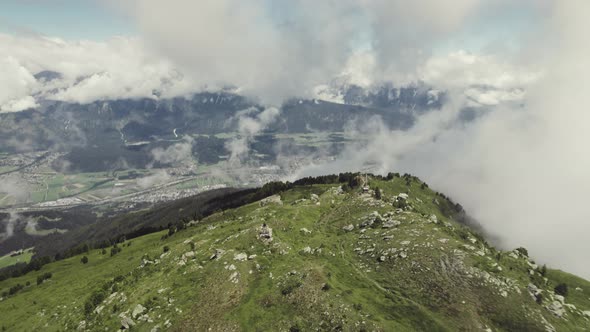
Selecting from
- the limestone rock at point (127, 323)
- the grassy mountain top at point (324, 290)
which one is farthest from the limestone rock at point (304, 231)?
the limestone rock at point (127, 323)

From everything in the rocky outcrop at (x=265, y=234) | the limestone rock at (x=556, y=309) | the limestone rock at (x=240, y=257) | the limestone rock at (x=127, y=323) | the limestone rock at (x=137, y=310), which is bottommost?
the limestone rock at (x=127, y=323)

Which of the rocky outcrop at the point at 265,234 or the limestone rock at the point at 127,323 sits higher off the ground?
the rocky outcrop at the point at 265,234

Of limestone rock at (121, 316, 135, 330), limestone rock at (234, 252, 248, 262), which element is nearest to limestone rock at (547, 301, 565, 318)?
limestone rock at (234, 252, 248, 262)

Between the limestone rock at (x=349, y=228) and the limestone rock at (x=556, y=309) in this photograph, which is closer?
the limestone rock at (x=556, y=309)

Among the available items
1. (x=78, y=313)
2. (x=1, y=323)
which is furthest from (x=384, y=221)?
(x=1, y=323)

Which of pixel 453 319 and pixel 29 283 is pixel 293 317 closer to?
pixel 453 319

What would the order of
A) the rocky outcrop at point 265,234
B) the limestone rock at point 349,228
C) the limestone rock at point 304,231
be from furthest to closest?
the limestone rock at point 349,228, the limestone rock at point 304,231, the rocky outcrop at point 265,234

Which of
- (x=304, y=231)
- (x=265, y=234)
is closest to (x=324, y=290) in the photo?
(x=265, y=234)

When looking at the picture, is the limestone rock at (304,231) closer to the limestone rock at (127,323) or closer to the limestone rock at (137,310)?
the limestone rock at (137,310)

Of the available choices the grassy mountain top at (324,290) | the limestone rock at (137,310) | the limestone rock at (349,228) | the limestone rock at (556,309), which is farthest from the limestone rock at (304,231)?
the limestone rock at (556,309)

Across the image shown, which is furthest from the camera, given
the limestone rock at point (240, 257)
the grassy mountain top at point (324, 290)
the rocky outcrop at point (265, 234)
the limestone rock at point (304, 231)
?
the limestone rock at point (304, 231)

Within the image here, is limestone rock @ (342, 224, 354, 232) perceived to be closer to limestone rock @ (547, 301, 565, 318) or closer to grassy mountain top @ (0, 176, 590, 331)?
grassy mountain top @ (0, 176, 590, 331)
